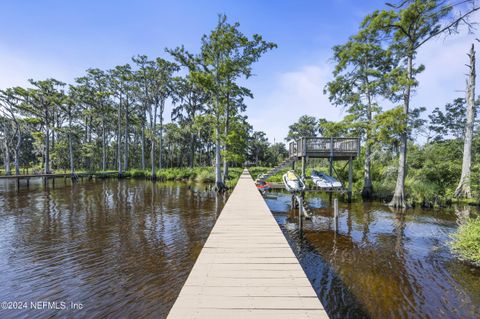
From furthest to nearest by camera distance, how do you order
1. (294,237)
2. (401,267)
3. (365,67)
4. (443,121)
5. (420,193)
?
1. (443,121)
2. (365,67)
3. (420,193)
4. (294,237)
5. (401,267)

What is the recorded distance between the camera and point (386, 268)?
6758 millimetres

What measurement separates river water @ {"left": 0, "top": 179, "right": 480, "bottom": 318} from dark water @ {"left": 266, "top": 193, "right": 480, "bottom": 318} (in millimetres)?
27

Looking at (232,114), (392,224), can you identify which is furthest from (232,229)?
(232,114)

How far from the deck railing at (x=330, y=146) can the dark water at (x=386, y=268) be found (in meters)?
4.56

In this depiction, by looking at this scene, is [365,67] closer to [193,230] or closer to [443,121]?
[193,230]

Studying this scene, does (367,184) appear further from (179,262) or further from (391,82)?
(179,262)

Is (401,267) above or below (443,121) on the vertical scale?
below

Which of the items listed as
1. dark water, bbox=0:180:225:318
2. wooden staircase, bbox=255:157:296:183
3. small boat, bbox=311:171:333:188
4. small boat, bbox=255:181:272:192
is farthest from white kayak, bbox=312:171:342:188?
dark water, bbox=0:180:225:318

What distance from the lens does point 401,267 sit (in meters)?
6.84

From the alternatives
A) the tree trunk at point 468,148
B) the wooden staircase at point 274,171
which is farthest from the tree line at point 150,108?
the tree trunk at point 468,148

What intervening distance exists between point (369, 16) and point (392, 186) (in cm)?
1209

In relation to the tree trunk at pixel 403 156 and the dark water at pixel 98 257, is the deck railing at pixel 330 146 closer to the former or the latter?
the tree trunk at pixel 403 156

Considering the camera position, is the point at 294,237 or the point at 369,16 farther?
the point at 369,16

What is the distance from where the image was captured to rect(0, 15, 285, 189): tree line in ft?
70.3
